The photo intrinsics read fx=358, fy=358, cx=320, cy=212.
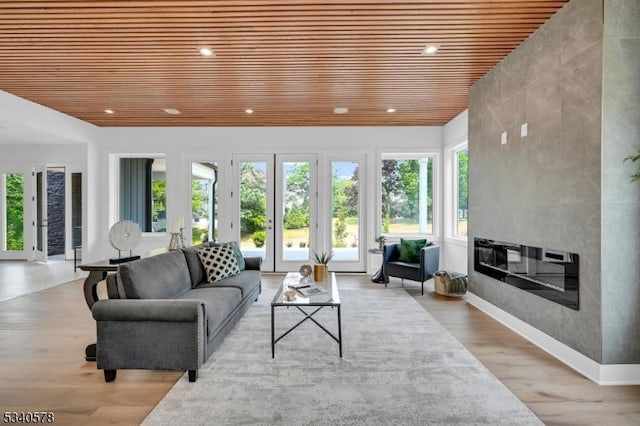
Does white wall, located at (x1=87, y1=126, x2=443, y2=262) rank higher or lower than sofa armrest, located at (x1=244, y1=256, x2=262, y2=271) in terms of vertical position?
higher

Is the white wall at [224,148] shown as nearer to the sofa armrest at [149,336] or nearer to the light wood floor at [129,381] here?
the light wood floor at [129,381]

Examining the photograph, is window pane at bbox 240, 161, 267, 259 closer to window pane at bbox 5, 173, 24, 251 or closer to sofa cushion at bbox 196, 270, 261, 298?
sofa cushion at bbox 196, 270, 261, 298

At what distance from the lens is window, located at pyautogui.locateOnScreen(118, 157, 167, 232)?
6.94 metres

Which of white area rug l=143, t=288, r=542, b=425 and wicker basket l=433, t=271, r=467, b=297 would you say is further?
wicker basket l=433, t=271, r=467, b=297

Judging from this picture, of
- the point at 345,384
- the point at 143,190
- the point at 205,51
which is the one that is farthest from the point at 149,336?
the point at 143,190

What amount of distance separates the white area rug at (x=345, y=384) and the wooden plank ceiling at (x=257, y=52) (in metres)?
2.77

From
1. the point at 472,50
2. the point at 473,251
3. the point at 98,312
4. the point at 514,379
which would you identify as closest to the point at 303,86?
the point at 472,50

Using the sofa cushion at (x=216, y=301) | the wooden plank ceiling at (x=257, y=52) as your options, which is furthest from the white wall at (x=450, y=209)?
the sofa cushion at (x=216, y=301)

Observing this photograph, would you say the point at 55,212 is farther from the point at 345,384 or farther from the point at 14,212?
the point at 345,384

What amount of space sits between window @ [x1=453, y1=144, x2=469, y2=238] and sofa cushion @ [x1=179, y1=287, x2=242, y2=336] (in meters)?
4.17

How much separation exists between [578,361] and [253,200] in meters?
5.33

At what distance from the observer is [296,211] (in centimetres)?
671

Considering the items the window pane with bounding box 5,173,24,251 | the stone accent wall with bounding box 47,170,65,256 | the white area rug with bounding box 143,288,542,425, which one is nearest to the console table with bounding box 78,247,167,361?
the white area rug with bounding box 143,288,542,425

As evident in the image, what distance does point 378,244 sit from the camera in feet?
21.9
